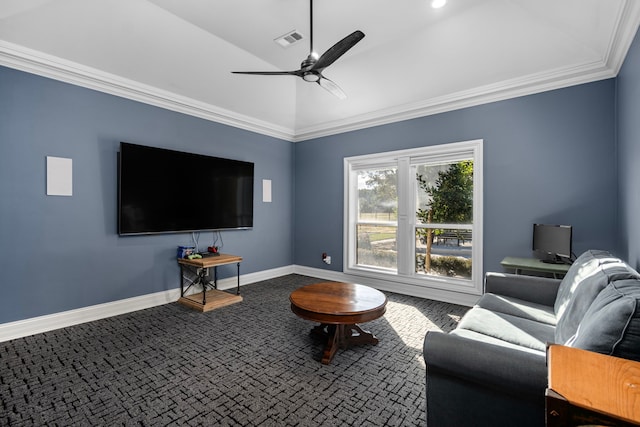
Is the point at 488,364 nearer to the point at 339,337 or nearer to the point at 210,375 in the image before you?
the point at 339,337

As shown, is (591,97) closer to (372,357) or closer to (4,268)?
(372,357)

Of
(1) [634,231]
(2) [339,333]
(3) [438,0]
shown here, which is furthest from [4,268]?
(1) [634,231]

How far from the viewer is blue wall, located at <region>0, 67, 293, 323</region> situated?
2854 mm

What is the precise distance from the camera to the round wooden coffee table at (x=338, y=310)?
2387 millimetres

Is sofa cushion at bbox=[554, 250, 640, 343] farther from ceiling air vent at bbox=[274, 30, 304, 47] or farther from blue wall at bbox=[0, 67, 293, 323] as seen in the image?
blue wall at bbox=[0, 67, 293, 323]

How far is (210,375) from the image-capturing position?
2.25 meters

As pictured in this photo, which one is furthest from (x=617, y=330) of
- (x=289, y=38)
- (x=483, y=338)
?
(x=289, y=38)

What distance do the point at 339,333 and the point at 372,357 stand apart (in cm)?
34

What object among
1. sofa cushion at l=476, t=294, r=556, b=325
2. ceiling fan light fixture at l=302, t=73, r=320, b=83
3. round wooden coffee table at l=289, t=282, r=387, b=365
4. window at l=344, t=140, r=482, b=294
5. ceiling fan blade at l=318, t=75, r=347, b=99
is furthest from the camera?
window at l=344, t=140, r=482, b=294

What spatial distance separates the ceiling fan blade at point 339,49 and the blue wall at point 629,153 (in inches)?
82.9

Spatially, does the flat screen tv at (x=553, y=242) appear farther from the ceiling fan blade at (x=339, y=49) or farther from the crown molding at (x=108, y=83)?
the crown molding at (x=108, y=83)

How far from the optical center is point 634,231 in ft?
7.78

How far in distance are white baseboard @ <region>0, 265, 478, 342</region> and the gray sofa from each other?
7.09ft

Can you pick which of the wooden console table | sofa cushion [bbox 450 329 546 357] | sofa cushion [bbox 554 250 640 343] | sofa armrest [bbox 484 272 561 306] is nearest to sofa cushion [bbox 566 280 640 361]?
→ sofa cushion [bbox 554 250 640 343]
